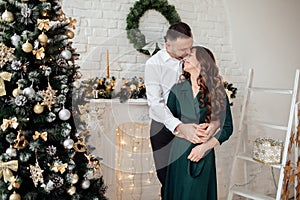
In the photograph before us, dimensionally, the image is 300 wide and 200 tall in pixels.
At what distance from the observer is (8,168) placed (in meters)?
1.69

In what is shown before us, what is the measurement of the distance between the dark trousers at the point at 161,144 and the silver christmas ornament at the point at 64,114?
987mm

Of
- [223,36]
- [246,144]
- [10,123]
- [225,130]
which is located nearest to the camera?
[10,123]

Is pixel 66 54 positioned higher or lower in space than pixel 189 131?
higher

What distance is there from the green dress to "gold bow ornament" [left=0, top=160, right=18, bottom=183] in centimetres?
104

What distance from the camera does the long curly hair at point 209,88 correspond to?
230cm

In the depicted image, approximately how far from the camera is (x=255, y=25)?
146 inches

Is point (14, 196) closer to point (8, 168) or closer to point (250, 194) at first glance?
point (8, 168)

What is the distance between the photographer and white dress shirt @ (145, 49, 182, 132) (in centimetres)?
256

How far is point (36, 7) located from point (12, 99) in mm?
443

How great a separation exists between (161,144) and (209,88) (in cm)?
61

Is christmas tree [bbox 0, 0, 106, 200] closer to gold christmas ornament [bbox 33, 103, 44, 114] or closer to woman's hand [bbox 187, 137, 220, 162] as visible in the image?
gold christmas ornament [bbox 33, 103, 44, 114]

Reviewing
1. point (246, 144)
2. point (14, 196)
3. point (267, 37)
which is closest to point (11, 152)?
point (14, 196)

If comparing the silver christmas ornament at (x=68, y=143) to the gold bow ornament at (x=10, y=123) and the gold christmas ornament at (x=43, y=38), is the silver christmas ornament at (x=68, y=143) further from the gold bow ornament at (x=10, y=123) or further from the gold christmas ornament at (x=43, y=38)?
the gold christmas ornament at (x=43, y=38)

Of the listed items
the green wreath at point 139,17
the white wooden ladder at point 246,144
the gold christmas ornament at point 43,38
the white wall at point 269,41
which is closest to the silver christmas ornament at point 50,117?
the gold christmas ornament at point 43,38
